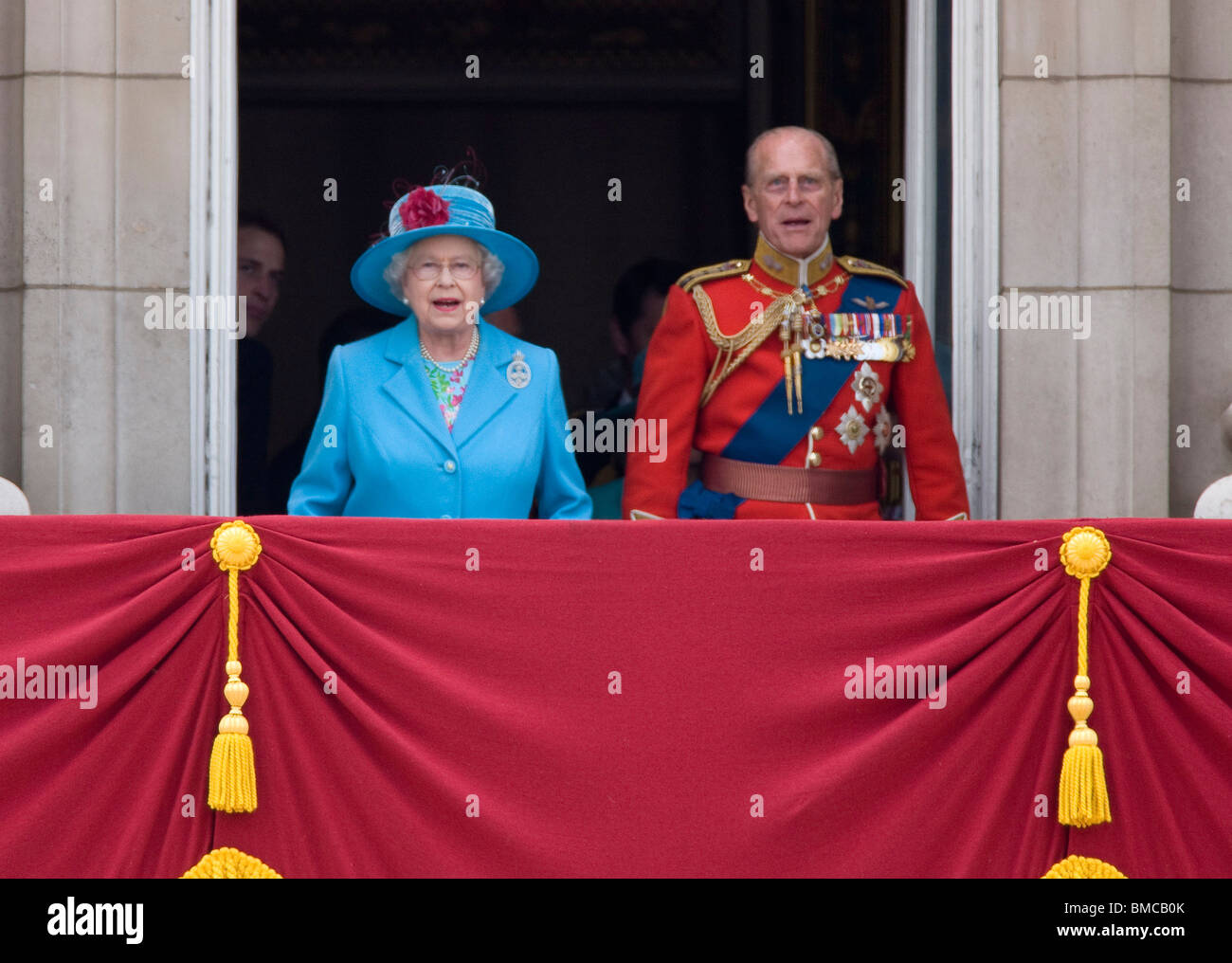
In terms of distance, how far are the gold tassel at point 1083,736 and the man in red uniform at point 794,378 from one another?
3.15 ft

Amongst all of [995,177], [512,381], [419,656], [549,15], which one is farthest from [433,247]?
[549,15]

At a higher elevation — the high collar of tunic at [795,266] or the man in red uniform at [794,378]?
the high collar of tunic at [795,266]

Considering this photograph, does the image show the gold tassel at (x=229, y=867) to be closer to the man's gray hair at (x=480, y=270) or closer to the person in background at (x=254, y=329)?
the man's gray hair at (x=480, y=270)

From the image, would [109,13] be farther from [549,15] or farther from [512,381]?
[549,15]

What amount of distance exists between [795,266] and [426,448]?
114cm

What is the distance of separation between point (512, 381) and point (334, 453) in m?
0.48

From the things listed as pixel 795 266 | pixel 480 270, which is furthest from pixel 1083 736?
pixel 480 270

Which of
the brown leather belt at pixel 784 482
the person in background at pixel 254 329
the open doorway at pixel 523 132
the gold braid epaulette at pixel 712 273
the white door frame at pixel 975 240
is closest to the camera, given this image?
the brown leather belt at pixel 784 482

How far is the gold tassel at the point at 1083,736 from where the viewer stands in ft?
14.4

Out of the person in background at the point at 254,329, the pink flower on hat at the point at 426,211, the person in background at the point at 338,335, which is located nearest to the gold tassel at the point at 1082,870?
the pink flower on hat at the point at 426,211

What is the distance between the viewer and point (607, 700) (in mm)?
4473

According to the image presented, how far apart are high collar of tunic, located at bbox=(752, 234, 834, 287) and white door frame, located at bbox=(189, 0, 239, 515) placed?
150 cm

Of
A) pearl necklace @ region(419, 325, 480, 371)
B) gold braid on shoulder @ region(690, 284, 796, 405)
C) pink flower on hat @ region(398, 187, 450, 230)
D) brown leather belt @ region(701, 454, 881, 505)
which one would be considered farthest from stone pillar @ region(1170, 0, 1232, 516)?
pink flower on hat @ region(398, 187, 450, 230)
